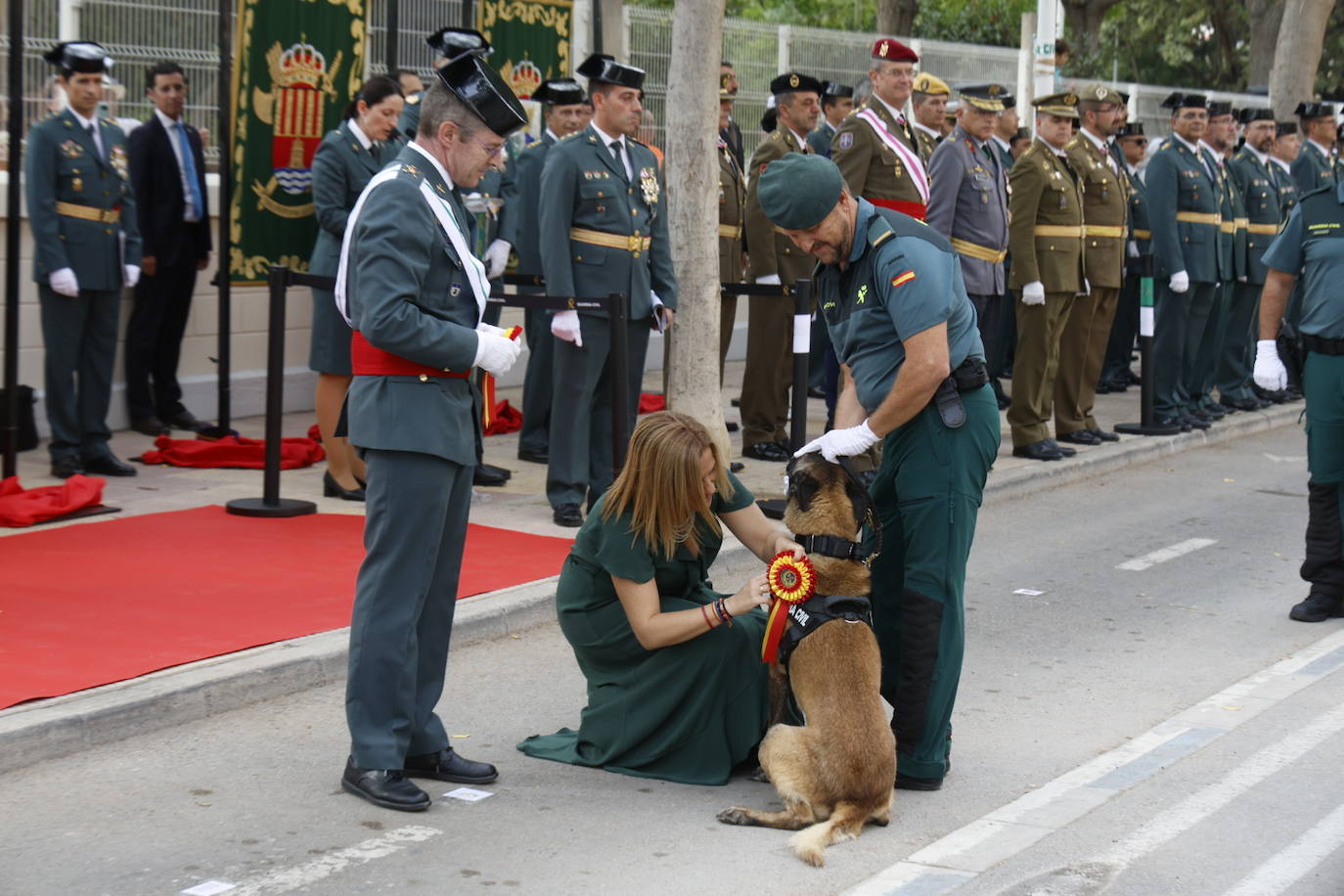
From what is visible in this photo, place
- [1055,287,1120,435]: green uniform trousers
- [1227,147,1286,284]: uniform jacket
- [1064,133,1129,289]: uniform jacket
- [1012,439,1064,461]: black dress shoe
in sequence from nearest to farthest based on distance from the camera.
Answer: [1012,439,1064,461]: black dress shoe → [1064,133,1129,289]: uniform jacket → [1055,287,1120,435]: green uniform trousers → [1227,147,1286,284]: uniform jacket

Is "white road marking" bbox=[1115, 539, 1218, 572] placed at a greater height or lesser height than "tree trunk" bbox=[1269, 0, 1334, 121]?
lesser

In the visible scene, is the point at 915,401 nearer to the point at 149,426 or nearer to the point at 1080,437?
the point at 149,426

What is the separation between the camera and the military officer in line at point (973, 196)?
1093 centimetres

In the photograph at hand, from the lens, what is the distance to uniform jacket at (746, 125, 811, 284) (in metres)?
11.4

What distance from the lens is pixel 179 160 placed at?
11.1 meters

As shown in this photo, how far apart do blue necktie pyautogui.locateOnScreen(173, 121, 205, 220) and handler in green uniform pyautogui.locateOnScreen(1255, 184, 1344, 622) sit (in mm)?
6619

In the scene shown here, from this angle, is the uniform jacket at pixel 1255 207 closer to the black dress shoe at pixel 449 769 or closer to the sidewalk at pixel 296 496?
the sidewalk at pixel 296 496

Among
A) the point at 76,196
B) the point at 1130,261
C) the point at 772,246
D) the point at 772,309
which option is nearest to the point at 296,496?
the point at 76,196

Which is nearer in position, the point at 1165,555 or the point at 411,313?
the point at 411,313

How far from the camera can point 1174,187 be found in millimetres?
13117

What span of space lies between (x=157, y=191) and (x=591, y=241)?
11.6ft

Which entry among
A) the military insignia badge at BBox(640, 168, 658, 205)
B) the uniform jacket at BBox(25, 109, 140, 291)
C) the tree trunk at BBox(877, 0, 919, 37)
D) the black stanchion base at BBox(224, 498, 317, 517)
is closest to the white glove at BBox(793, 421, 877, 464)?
the military insignia badge at BBox(640, 168, 658, 205)

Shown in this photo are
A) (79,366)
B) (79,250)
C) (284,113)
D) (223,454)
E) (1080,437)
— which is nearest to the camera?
(79,250)

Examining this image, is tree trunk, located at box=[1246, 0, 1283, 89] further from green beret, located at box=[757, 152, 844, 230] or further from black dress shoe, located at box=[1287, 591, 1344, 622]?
green beret, located at box=[757, 152, 844, 230]
